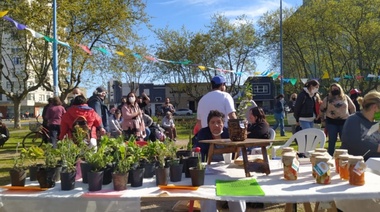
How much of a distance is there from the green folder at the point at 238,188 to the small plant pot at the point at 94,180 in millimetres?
696

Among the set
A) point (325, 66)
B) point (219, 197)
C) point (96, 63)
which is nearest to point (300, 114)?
point (219, 197)

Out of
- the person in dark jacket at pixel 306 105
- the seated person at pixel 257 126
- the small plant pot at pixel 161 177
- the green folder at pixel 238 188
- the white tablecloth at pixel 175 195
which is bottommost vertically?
the white tablecloth at pixel 175 195

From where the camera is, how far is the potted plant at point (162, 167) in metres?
2.32

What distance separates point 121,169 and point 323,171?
1215 mm

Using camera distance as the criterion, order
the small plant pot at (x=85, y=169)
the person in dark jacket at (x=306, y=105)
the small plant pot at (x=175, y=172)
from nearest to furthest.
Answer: the small plant pot at (x=85, y=169)
the small plant pot at (x=175, y=172)
the person in dark jacket at (x=306, y=105)

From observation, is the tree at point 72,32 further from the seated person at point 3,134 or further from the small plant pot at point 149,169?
the small plant pot at point 149,169

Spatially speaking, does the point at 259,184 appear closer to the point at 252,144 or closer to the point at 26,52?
the point at 252,144

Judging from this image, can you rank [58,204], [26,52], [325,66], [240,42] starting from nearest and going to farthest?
[58,204] < [26,52] < [325,66] < [240,42]

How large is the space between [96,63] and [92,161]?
18.0 meters

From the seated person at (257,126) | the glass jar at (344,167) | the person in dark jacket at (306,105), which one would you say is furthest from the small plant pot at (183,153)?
the person in dark jacket at (306,105)

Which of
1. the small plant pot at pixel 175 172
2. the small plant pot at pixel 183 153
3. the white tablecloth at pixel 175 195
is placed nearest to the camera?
the white tablecloth at pixel 175 195

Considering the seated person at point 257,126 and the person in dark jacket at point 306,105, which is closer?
the seated person at point 257,126

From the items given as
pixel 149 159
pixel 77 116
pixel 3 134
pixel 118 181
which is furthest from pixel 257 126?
pixel 3 134

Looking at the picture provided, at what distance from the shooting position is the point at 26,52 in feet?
59.8
